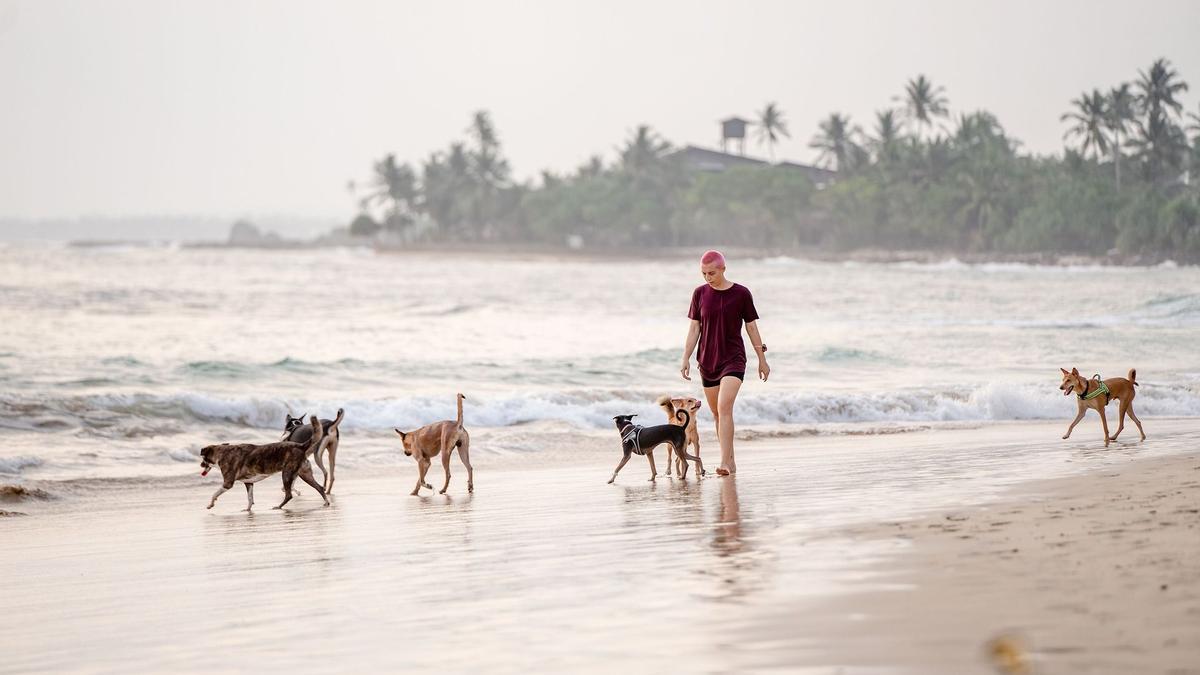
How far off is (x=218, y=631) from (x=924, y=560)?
292cm

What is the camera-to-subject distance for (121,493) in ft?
37.9

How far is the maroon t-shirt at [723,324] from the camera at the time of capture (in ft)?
32.3

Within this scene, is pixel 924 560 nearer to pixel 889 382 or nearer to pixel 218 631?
pixel 218 631

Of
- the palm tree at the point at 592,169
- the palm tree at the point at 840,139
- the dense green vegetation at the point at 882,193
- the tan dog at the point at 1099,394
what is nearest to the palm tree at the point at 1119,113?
the dense green vegetation at the point at 882,193

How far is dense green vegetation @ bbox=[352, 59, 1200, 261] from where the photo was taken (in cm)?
10312

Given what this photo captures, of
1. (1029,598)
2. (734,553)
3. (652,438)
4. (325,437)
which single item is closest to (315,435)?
(325,437)

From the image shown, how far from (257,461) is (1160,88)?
4132 inches

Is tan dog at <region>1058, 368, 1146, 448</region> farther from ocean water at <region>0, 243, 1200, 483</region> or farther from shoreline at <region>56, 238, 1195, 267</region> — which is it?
shoreline at <region>56, 238, 1195, 267</region>

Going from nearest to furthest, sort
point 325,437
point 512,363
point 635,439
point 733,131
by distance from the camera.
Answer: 1. point 635,439
2. point 325,437
3. point 512,363
4. point 733,131

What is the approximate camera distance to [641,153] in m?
146

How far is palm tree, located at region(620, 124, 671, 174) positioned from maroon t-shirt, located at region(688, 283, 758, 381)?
135 meters

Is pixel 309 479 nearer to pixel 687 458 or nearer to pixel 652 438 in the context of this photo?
pixel 652 438

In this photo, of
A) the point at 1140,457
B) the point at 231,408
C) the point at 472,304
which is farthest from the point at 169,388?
the point at 472,304

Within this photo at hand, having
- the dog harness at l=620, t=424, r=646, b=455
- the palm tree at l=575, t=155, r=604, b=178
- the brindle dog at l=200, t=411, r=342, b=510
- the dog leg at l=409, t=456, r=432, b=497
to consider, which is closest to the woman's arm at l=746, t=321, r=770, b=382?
the dog harness at l=620, t=424, r=646, b=455
